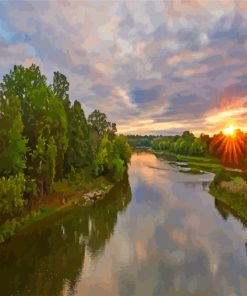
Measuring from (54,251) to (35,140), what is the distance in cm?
1977

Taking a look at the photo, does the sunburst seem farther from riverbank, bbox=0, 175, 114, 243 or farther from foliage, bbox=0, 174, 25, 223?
foliage, bbox=0, 174, 25, 223

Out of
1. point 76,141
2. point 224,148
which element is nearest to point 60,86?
point 76,141

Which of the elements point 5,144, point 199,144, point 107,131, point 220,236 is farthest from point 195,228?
point 199,144

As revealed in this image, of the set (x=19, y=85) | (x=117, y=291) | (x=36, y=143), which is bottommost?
(x=117, y=291)

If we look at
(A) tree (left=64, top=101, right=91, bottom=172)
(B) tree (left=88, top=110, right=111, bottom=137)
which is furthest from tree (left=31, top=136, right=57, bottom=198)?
(B) tree (left=88, top=110, right=111, bottom=137)

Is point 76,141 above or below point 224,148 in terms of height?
above

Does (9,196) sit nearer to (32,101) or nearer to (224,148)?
(32,101)

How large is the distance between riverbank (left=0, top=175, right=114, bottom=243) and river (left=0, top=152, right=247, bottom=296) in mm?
1171

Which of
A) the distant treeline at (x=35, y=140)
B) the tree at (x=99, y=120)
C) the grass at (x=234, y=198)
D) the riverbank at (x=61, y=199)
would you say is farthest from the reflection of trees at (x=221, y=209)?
the tree at (x=99, y=120)

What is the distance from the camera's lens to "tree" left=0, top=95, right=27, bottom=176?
47.4 m

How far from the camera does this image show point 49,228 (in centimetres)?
4912

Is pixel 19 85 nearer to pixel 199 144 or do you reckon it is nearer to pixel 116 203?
pixel 116 203

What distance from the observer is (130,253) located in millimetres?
40062

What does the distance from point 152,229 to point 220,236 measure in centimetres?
806
